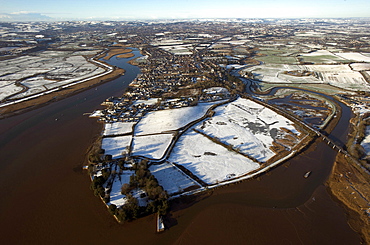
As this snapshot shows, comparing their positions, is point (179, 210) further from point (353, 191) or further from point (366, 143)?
point (366, 143)

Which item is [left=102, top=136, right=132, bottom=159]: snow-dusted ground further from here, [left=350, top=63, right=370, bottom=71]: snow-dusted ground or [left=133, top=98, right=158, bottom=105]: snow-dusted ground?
[left=350, top=63, right=370, bottom=71]: snow-dusted ground

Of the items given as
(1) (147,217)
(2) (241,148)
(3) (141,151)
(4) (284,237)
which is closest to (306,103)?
(2) (241,148)

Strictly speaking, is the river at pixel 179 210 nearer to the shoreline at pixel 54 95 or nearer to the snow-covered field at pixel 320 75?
the shoreline at pixel 54 95

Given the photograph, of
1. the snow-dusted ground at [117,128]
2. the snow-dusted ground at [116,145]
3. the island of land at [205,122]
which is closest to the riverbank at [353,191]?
the island of land at [205,122]

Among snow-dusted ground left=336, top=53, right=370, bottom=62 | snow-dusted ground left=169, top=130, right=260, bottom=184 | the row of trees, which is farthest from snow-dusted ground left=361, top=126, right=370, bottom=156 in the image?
snow-dusted ground left=336, top=53, right=370, bottom=62

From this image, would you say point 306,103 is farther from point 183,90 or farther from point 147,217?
point 147,217
